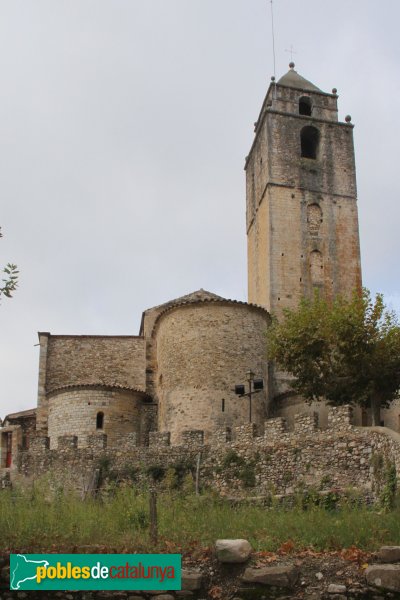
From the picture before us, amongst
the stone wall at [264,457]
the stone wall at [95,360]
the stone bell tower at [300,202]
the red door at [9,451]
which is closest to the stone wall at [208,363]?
the stone wall at [264,457]

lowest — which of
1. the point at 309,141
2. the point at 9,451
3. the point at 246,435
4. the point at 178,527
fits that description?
the point at 178,527

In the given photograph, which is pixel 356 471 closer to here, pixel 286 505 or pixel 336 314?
pixel 286 505

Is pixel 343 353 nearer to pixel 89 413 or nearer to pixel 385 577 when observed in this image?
pixel 89 413

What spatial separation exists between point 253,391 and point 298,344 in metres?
3.23

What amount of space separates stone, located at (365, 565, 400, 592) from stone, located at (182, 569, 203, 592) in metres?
2.24

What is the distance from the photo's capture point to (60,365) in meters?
35.9

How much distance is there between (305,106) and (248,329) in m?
19.5

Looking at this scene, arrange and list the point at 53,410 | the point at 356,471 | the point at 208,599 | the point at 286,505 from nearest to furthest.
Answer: the point at 208,599
the point at 286,505
the point at 356,471
the point at 53,410

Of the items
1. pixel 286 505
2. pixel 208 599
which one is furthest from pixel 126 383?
pixel 208 599

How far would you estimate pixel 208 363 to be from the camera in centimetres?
2888

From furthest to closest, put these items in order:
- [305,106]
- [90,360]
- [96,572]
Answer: [305,106] → [90,360] → [96,572]

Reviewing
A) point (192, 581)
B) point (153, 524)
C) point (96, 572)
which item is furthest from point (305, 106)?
point (96, 572)

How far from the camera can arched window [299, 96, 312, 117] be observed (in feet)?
144

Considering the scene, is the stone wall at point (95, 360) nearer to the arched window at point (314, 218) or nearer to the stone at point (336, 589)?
the arched window at point (314, 218)
